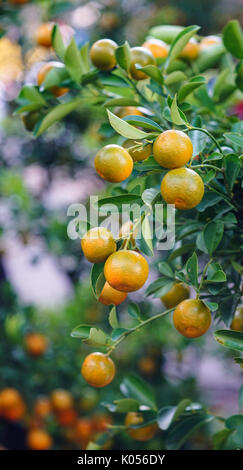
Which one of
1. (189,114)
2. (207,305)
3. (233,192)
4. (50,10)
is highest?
(50,10)

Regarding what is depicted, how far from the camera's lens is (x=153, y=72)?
1.50ft

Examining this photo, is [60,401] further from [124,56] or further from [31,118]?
[124,56]

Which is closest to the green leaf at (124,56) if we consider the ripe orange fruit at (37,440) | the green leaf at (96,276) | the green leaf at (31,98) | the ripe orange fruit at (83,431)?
the green leaf at (31,98)

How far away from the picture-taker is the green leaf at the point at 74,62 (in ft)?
1.62

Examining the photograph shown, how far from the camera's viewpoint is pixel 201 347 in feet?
5.58

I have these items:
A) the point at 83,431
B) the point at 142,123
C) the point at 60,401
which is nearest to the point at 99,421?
the point at 83,431

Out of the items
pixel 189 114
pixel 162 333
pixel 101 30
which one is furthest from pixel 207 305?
pixel 101 30

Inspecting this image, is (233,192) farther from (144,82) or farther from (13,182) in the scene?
(13,182)

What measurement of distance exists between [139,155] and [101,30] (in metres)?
1.55

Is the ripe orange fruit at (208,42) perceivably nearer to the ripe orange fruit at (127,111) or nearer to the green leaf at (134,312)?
the ripe orange fruit at (127,111)

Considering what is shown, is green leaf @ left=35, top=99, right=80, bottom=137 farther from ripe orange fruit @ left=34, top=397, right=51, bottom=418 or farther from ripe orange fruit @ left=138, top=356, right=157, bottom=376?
A: ripe orange fruit @ left=138, top=356, right=157, bottom=376

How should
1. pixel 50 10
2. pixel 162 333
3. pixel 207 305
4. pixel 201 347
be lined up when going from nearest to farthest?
pixel 207 305, pixel 50 10, pixel 162 333, pixel 201 347

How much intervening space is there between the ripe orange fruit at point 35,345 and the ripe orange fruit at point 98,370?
74cm

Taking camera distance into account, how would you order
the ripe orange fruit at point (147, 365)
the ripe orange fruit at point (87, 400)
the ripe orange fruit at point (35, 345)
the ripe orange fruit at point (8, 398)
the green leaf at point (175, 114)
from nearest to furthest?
1. the green leaf at point (175, 114)
2. the ripe orange fruit at point (8, 398)
3. the ripe orange fruit at point (35, 345)
4. the ripe orange fruit at point (87, 400)
5. the ripe orange fruit at point (147, 365)
